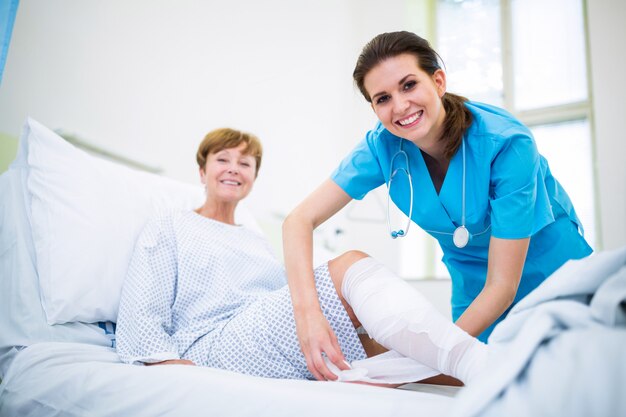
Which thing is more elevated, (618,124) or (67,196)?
(618,124)

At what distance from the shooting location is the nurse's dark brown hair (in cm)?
100

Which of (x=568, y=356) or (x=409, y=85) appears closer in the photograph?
(x=568, y=356)

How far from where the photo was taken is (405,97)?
996mm

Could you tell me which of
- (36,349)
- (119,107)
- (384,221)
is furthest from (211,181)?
(384,221)

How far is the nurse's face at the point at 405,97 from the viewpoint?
3.27 feet

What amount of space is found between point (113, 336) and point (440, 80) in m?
1.00

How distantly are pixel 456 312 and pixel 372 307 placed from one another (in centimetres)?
66

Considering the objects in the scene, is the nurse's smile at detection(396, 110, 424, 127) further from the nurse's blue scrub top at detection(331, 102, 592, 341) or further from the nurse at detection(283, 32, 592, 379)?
the nurse's blue scrub top at detection(331, 102, 592, 341)

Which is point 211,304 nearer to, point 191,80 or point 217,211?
point 217,211

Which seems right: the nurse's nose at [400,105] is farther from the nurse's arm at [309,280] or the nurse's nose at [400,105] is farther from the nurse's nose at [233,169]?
the nurse's nose at [233,169]

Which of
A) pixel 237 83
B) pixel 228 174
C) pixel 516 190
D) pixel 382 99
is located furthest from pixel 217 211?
pixel 237 83

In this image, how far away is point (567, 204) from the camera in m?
1.19

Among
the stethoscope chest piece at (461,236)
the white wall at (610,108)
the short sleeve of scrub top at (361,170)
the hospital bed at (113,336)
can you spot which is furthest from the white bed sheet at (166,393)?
the white wall at (610,108)

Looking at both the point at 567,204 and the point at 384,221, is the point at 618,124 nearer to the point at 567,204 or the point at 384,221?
the point at 384,221
